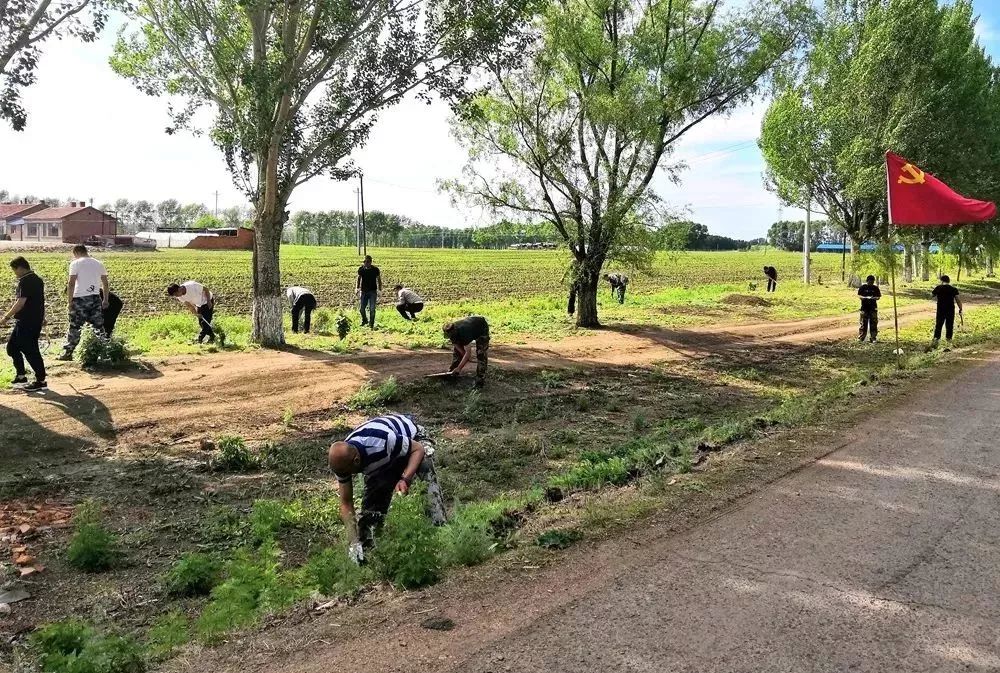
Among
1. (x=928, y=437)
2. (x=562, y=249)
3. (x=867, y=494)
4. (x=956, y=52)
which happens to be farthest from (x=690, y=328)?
(x=956, y=52)

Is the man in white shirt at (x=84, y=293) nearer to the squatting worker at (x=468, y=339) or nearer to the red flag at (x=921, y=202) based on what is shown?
the squatting worker at (x=468, y=339)

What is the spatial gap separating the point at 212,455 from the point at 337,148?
867 centimetres

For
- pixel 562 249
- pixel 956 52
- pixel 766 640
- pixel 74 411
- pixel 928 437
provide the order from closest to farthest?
pixel 766 640 → pixel 928 437 → pixel 74 411 → pixel 562 249 → pixel 956 52

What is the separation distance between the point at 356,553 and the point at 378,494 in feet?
1.66

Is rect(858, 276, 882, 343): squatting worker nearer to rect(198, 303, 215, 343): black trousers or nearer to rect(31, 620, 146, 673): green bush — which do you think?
rect(198, 303, 215, 343): black trousers

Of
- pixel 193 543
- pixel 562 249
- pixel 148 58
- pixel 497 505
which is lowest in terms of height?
pixel 193 543

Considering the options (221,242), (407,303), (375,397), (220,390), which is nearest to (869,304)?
(407,303)

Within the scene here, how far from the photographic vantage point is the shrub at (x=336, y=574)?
174 inches

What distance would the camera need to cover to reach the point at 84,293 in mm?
11219

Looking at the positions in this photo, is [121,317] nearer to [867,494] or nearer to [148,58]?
[148,58]

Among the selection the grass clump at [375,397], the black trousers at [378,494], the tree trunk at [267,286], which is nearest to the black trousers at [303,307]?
the tree trunk at [267,286]

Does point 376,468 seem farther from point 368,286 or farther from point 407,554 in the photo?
point 368,286

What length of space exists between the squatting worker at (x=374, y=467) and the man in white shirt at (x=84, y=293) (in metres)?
8.11

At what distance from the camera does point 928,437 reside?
7668 millimetres
